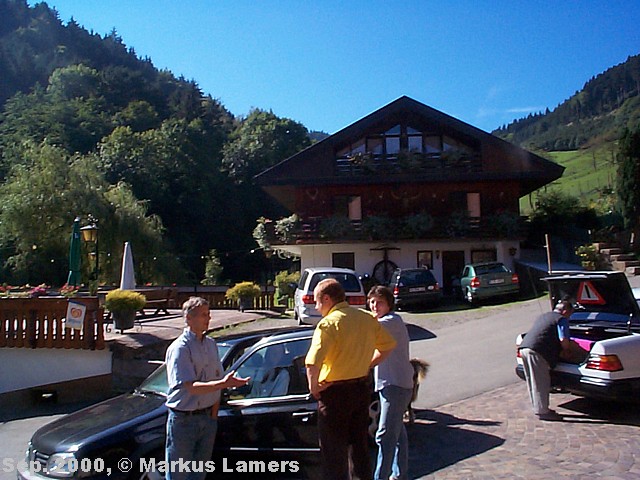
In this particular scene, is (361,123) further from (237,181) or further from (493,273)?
(237,181)

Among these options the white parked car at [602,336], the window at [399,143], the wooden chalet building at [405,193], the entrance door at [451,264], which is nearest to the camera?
the white parked car at [602,336]

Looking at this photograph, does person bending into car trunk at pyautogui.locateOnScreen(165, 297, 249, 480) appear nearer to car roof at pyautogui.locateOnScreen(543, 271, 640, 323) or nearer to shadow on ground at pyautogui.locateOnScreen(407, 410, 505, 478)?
shadow on ground at pyautogui.locateOnScreen(407, 410, 505, 478)

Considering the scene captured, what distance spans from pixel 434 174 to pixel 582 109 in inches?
2880

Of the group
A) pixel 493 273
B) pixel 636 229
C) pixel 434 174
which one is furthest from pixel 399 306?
pixel 636 229

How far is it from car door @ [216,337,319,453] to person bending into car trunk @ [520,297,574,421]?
350 centimetres

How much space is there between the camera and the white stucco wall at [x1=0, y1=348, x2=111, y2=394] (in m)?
12.8

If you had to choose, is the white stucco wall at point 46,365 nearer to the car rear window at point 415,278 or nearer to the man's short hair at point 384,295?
the man's short hair at point 384,295

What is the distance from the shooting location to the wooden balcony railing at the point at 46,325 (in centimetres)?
1259

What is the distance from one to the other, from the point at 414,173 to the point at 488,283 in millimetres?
10303

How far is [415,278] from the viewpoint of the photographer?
22266 mm

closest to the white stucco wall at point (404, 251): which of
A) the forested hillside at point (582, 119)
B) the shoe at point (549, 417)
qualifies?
the shoe at point (549, 417)

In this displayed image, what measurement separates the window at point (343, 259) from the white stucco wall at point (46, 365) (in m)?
18.7

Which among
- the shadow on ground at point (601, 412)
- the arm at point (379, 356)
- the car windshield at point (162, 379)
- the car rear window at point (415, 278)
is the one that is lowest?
the shadow on ground at point (601, 412)

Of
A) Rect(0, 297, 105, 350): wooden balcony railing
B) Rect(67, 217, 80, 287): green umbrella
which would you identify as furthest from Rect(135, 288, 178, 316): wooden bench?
Rect(0, 297, 105, 350): wooden balcony railing
